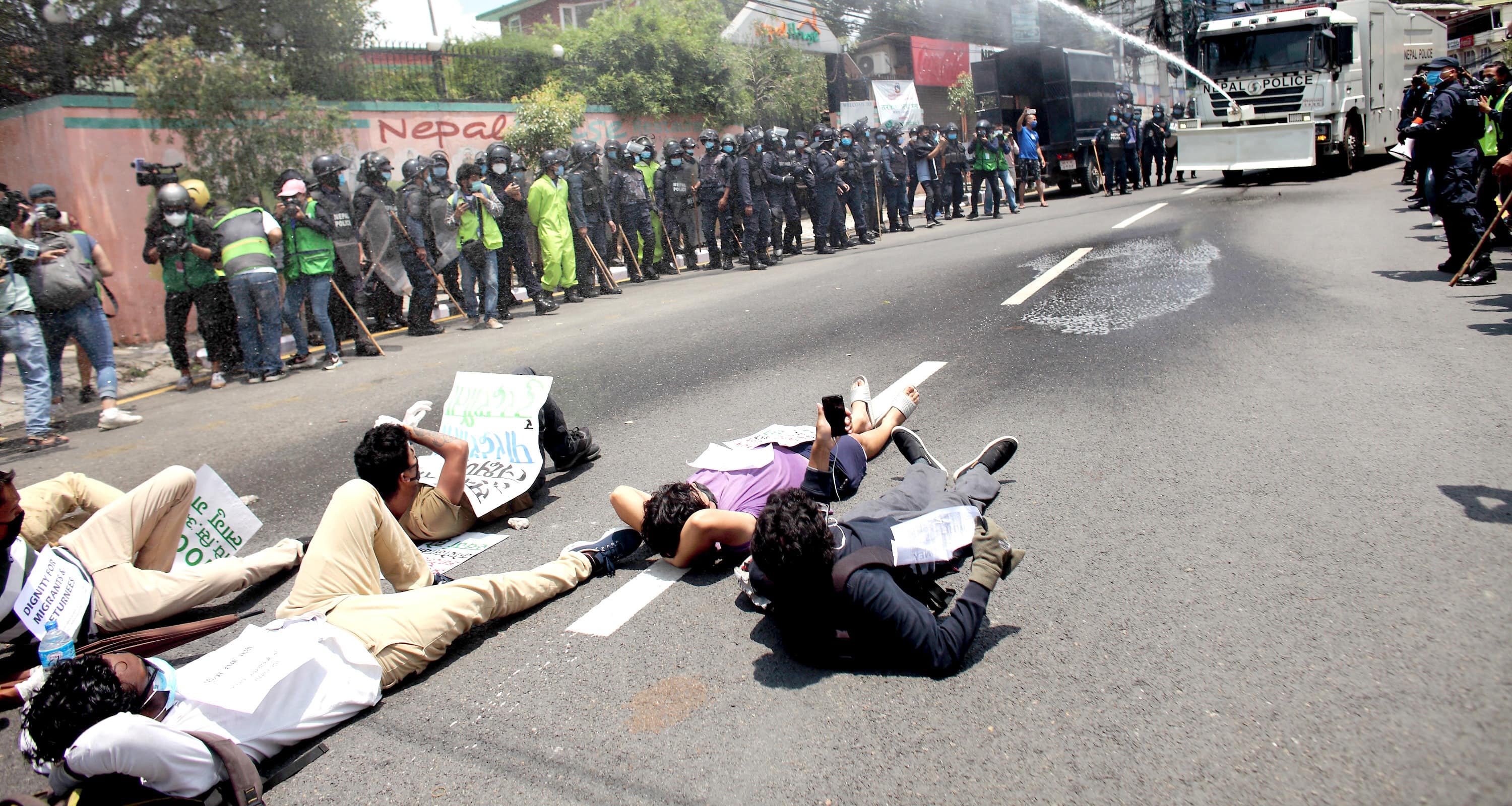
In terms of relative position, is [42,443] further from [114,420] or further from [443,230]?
[443,230]

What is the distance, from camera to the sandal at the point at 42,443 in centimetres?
744

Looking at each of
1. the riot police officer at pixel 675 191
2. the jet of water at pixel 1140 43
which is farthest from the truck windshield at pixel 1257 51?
the riot police officer at pixel 675 191

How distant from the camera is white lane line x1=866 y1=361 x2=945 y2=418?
614cm

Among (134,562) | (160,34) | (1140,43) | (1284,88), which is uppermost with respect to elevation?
(160,34)

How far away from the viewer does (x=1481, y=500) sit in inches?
Result: 164

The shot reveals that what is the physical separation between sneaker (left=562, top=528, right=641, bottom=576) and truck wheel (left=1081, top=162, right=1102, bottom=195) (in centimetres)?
2105

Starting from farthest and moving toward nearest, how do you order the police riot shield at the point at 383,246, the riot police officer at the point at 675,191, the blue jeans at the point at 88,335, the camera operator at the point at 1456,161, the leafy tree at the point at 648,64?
the leafy tree at the point at 648,64 → the riot police officer at the point at 675,191 → the police riot shield at the point at 383,246 → the camera operator at the point at 1456,161 → the blue jeans at the point at 88,335

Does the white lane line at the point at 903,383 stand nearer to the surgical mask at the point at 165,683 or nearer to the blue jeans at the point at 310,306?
the surgical mask at the point at 165,683

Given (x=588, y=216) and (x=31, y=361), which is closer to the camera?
(x=31, y=361)

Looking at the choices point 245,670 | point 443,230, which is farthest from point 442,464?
point 443,230

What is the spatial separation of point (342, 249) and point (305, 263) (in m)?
0.75

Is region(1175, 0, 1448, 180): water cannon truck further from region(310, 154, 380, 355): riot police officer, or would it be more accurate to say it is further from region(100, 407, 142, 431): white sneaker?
region(100, 407, 142, 431): white sneaker

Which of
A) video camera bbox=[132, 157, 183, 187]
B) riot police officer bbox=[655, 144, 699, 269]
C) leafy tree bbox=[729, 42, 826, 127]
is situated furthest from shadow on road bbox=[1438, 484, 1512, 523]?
leafy tree bbox=[729, 42, 826, 127]

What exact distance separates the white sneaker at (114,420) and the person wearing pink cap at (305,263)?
184cm
